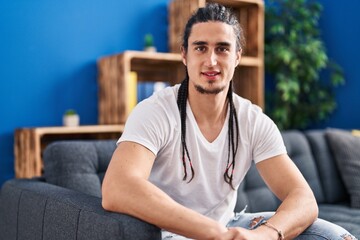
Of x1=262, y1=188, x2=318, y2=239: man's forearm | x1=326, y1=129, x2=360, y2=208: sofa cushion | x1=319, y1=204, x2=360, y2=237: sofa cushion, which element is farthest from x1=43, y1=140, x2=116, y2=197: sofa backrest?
x1=326, y1=129, x2=360, y2=208: sofa cushion

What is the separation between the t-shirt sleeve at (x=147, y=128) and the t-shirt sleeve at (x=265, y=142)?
12.1 inches

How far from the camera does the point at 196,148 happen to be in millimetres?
1447

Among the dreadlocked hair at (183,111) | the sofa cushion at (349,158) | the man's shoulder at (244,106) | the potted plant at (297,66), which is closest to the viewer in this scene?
the dreadlocked hair at (183,111)

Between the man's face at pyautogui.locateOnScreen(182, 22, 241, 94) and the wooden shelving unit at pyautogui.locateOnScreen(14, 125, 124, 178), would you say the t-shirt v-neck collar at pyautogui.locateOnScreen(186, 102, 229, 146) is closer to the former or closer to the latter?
the man's face at pyautogui.locateOnScreen(182, 22, 241, 94)

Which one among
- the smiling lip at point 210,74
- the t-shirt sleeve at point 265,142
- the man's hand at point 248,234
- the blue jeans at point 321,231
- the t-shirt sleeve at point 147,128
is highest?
the smiling lip at point 210,74

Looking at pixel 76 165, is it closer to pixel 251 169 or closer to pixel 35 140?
pixel 35 140

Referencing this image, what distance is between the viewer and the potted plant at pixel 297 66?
332 centimetres

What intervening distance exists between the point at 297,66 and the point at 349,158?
1.19 meters

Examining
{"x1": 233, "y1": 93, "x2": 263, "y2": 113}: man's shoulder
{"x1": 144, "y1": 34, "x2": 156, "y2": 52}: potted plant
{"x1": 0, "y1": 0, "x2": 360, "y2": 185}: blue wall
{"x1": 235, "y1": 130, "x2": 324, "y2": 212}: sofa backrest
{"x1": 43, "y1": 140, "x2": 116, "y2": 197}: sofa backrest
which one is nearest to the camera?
{"x1": 233, "y1": 93, "x2": 263, "y2": 113}: man's shoulder

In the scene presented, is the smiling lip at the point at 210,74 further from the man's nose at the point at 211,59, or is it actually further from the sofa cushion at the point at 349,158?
the sofa cushion at the point at 349,158

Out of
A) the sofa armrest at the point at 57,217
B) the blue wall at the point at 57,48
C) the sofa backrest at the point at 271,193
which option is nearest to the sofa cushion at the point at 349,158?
the sofa backrest at the point at 271,193

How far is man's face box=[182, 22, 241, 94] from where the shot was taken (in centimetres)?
147

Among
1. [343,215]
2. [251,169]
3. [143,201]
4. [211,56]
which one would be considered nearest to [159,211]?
[143,201]

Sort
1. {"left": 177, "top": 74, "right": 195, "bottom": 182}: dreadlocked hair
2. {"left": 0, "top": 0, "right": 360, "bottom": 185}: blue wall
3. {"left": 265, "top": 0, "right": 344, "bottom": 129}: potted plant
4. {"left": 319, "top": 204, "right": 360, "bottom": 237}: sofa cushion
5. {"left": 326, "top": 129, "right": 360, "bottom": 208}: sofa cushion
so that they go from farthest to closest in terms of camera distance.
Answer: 1. {"left": 265, "top": 0, "right": 344, "bottom": 129}: potted plant
2. {"left": 0, "top": 0, "right": 360, "bottom": 185}: blue wall
3. {"left": 326, "top": 129, "right": 360, "bottom": 208}: sofa cushion
4. {"left": 319, "top": 204, "right": 360, "bottom": 237}: sofa cushion
5. {"left": 177, "top": 74, "right": 195, "bottom": 182}: dreadlocked hair
